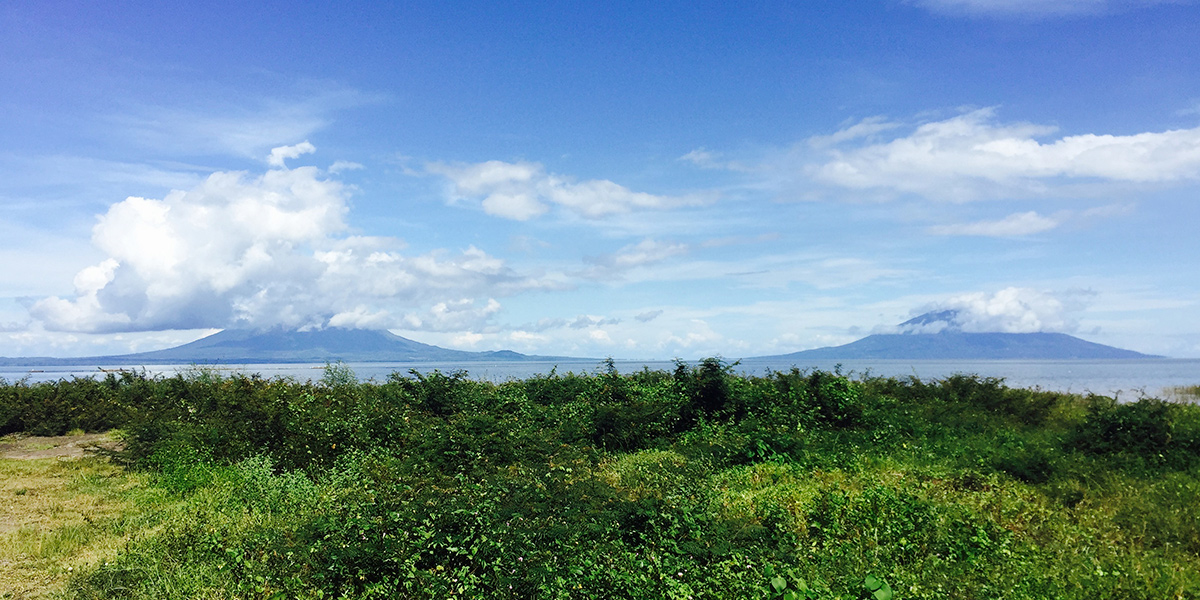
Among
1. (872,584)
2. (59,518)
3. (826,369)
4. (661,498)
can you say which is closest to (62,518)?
(59,518)

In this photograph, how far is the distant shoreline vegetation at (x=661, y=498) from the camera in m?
6.76

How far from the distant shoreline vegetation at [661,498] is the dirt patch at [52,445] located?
2679mm

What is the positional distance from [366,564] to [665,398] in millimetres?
12210

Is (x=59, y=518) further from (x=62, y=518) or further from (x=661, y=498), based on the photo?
(x=661, y=498)

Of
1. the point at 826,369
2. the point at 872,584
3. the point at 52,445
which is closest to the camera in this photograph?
the point at 872,584

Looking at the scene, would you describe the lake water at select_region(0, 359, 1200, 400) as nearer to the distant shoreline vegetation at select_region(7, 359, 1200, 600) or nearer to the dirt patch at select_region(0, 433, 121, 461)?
the distant shoreline vegetation at select_region(7, 359, 1200, 600)

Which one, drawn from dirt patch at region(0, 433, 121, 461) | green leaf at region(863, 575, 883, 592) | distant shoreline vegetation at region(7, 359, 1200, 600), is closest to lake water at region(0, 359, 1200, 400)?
distant shoreline vegetation at region(7, 359, 1200, 600)

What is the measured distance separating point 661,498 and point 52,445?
19.7 m

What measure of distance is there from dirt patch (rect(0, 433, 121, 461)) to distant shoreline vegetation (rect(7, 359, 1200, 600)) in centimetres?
268

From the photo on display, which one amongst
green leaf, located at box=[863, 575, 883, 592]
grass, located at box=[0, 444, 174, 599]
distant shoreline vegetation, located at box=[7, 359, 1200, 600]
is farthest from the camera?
grass, located at box=[0, 444, 174, 599]

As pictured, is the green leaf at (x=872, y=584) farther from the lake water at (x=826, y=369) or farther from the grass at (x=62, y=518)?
the lake water at (x=826, y=369)

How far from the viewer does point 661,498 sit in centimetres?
874

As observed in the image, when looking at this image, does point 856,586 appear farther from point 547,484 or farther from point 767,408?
point 767,408

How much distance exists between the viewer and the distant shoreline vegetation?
676 centimetres
